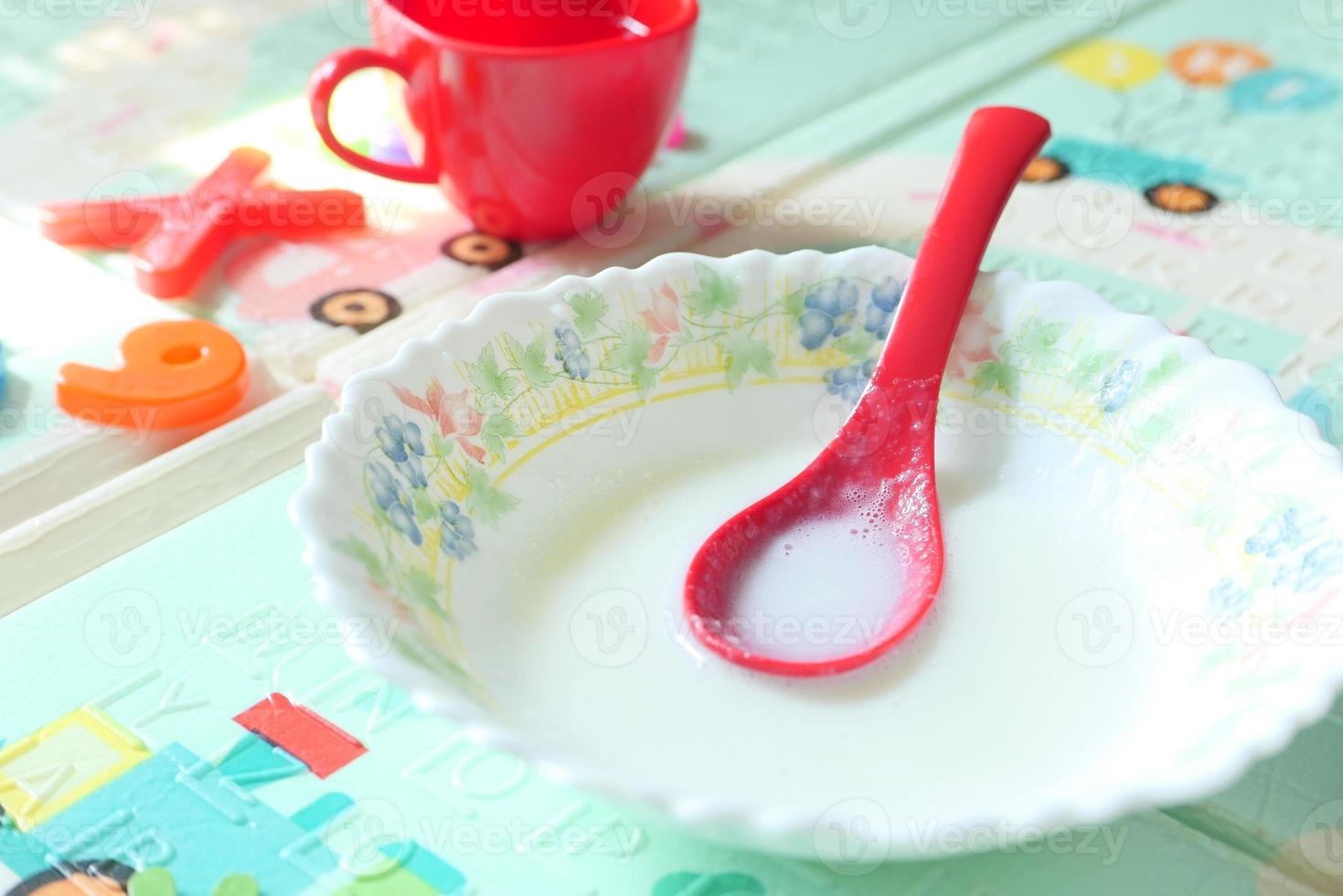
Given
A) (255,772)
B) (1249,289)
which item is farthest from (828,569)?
(1249,289)

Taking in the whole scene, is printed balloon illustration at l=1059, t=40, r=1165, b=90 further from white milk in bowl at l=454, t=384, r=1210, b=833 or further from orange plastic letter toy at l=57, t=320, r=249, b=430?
orange plastic letter toy at l=57, t=320, r=249, b=430

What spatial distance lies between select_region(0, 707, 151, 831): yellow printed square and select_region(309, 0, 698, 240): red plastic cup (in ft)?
1.10

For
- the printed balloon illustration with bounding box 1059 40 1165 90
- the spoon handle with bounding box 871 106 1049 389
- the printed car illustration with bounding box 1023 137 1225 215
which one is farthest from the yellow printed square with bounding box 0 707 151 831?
the printed balloon illustration with bounding box 1059 40 1165 90

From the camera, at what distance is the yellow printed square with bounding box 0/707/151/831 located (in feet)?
1.34

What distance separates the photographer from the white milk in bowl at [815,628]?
40 centimetres

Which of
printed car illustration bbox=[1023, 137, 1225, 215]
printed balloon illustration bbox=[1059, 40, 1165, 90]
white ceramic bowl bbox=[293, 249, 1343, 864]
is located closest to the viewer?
white ceramic bowl bbox=[293, 249, 1343, 864]

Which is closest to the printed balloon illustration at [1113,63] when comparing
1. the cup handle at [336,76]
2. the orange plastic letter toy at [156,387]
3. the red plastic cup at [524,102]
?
the red plastic cup at [524,102]

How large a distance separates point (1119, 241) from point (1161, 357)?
23cm

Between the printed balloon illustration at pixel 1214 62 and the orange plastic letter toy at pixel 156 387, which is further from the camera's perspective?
the printed balloon illustration at pixel 1214 62

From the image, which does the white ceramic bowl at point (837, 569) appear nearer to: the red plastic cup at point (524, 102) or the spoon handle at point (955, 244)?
the spoon handle at point (955, 244)

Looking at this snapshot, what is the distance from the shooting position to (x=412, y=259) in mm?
702

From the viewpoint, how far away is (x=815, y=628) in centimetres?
45

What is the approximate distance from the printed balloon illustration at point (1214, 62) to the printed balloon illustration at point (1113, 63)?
17mm

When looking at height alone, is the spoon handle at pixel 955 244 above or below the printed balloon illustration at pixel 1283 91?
above
